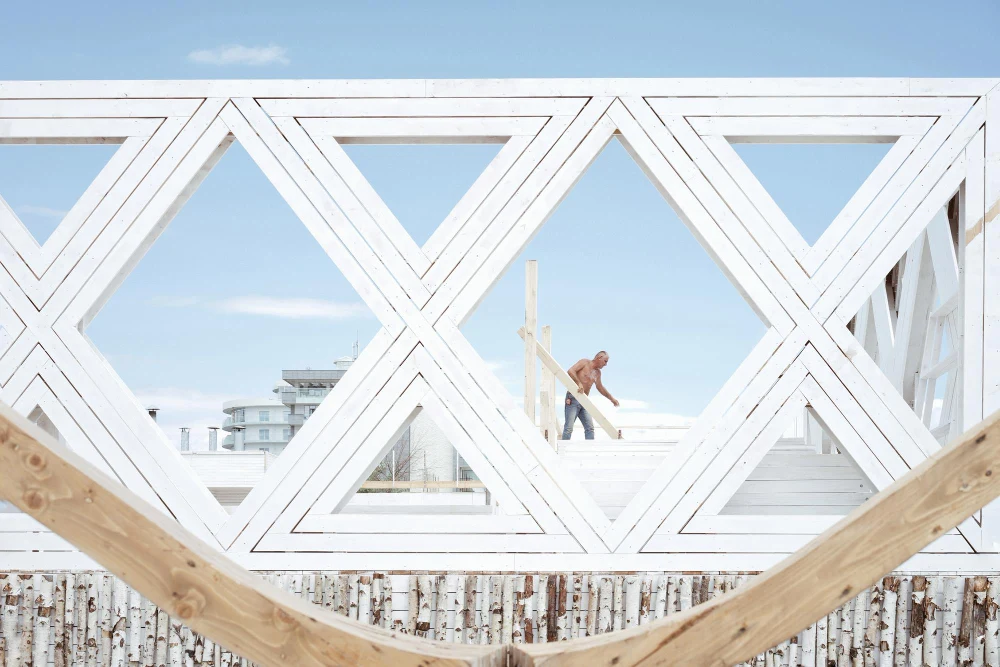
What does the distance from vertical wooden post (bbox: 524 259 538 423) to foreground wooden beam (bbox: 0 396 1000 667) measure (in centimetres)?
722

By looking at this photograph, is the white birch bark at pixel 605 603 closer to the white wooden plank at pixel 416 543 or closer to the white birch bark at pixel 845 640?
the white wooden plank at pixel 416 543

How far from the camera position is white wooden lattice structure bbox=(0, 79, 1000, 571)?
5012 millimetres

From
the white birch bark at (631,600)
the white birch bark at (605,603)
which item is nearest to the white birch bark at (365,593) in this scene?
the white birch bark at (605,603)

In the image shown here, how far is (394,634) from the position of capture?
7.34ft

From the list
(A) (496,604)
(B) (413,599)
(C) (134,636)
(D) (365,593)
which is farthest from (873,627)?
(C) (134,636)

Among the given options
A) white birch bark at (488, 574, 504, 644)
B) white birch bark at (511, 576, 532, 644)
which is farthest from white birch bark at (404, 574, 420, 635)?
white birch bark at (511, 576, 532, 644)

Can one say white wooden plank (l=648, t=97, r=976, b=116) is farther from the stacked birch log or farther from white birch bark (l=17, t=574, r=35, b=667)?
white birch bark (l=17, t=574, r=35, b=667)

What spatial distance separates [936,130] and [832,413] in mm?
1684

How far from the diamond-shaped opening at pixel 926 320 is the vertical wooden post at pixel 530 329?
3232mm

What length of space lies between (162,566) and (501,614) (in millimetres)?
3059

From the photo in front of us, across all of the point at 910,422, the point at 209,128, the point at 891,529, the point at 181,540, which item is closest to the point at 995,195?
the point at 910,422

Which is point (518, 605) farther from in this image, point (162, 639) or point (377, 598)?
point (162, 639)

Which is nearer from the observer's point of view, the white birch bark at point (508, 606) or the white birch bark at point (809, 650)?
the white birch bark at point (508, 606)

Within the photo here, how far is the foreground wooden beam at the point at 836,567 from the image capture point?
2.24 m
